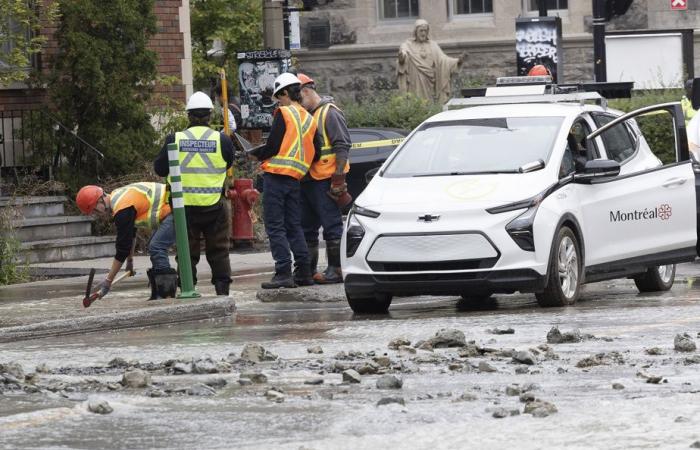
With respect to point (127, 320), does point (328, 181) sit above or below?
above

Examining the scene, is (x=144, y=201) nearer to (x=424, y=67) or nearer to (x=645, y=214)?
(x=645, y=214)

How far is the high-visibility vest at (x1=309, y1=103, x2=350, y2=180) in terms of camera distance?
1512cm

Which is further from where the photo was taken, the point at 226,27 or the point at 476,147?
the point at 226,27

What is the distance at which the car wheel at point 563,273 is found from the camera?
12758mm

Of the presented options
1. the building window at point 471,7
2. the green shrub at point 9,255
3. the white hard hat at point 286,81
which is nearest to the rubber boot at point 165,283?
the white hard hat at point 286,81

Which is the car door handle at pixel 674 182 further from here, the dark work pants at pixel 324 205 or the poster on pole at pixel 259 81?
the poster on pole at pixel 259 81

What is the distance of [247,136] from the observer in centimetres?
2364

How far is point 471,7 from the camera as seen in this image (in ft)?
116

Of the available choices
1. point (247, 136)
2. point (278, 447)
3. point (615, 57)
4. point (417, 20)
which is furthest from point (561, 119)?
point (417, 20)

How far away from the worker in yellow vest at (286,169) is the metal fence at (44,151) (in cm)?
698

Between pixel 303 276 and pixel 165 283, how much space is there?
1.53 meters

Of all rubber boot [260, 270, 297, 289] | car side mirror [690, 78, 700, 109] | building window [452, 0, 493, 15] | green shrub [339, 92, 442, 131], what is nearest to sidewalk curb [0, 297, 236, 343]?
rubber boot [260, 270, 297, 289]

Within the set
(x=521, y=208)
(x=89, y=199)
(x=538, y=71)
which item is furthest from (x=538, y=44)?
(x=89, y=199)

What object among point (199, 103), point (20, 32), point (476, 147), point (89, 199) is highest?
point (20, 32)
